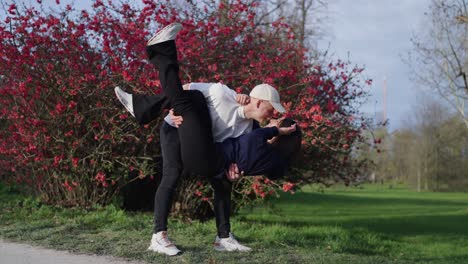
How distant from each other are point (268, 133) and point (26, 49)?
4404mm

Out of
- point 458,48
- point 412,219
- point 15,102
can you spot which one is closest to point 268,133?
point 15,102

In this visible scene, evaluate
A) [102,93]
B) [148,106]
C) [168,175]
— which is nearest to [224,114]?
[148,106]

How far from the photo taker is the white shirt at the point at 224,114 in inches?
168

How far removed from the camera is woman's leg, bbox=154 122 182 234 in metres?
4.46

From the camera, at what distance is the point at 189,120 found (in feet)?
13.4

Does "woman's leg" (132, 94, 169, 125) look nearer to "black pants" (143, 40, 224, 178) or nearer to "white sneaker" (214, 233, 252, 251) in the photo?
"black pants" (143, 40, 224, 178)

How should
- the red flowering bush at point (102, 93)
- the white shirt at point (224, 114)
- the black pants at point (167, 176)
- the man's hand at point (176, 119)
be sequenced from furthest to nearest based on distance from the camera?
1. the red flowering bush at point (102, 93)
2. the black pants at point (167, 176)
3. the white shirt at point (224, 114)
4. the man's hand at point (176, 119)

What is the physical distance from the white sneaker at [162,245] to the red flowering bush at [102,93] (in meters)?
2.56

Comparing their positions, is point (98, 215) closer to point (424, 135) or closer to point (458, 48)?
point (458, 48)

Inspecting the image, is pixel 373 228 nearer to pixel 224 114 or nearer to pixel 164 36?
pixel 224 114

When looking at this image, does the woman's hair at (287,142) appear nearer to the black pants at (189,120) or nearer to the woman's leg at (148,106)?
the black pants at (189,120)

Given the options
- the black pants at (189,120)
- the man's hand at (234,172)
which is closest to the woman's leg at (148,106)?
the black pants at (189,120)

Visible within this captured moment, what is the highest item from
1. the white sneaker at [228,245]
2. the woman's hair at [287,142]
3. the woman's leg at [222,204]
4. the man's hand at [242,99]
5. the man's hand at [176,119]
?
the man's hand at [242,99]

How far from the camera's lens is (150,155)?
737 centimetres
